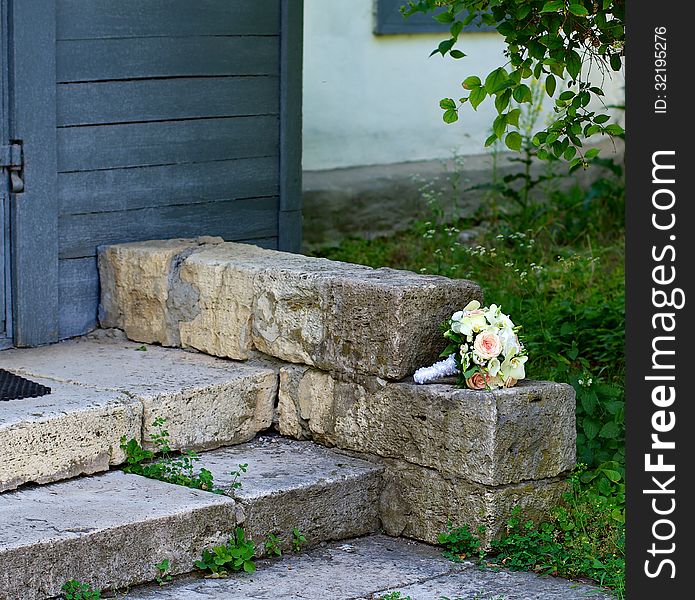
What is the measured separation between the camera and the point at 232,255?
4.95 m

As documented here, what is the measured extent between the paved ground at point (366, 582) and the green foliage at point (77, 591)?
5.2 inches

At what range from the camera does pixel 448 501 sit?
14.1 feet

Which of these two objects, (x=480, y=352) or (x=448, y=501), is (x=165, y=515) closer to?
(x=448, y=501)

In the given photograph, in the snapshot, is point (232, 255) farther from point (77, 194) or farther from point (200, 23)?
point (200, 23)

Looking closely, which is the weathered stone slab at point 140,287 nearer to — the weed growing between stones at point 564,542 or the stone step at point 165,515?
the stone step at point 165,515

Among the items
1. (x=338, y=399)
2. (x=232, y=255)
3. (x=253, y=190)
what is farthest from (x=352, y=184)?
(x=338, y=399)

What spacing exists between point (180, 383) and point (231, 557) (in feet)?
2.45

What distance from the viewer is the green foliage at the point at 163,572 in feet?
12.7

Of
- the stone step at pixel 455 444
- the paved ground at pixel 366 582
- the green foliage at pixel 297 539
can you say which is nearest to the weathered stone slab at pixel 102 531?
the paved ground at pixel 366 582

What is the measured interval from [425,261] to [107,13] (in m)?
2.63

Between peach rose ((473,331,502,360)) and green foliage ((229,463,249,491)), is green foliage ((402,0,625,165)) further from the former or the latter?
green foliage ((229,463,249,491))

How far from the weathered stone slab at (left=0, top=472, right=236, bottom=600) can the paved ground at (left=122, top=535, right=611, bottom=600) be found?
0.35 ft

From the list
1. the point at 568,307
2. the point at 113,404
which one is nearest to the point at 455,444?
the point at 113,404

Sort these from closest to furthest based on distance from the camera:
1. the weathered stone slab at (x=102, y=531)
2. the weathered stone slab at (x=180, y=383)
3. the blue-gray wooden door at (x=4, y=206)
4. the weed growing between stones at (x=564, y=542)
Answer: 1. the weathered stone slab at (x=102, y=531)
2. the weed growing between stones at (x=564, y=542)
3. the weathered stone slab at (x=180, y=383)
4. the blue-gray wooden door at (x=4, y=206)
